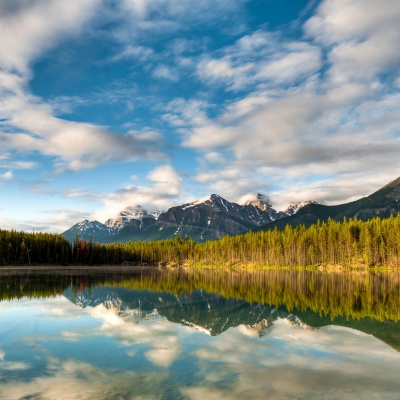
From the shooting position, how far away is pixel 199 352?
809 inches

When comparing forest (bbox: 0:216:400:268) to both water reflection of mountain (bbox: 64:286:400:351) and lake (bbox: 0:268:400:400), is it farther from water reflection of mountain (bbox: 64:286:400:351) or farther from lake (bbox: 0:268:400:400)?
lake (bbox: 0:268:400:400)

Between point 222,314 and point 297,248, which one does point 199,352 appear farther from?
point 297,248

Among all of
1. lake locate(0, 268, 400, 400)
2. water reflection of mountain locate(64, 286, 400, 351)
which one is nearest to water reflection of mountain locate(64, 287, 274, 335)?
water reflection of mountain locate(64, 286, 400, 351)

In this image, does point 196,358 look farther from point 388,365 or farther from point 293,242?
point 293,242

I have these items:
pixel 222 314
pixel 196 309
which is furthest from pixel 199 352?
pixel 196 309

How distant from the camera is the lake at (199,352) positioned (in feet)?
47.6

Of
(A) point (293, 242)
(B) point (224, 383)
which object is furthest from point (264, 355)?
(A) point (293, 242)

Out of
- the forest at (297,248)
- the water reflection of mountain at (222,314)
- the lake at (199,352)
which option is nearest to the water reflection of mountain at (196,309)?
the water reflection of mountain at (222,314)

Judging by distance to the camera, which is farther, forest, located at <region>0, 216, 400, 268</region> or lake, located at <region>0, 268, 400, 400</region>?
forest, located at <region>0, 216, 400, 268</region>

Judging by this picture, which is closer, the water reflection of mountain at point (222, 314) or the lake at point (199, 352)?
the lake at point (199, 352)

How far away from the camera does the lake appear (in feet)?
47.6

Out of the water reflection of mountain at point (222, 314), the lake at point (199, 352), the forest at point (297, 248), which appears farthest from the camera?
the forest at point (297, 248)

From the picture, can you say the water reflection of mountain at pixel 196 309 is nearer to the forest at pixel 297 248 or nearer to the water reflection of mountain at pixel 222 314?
the water reflection of mountain at pixel 222 314

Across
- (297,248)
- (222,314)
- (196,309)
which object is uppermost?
(297,248)
